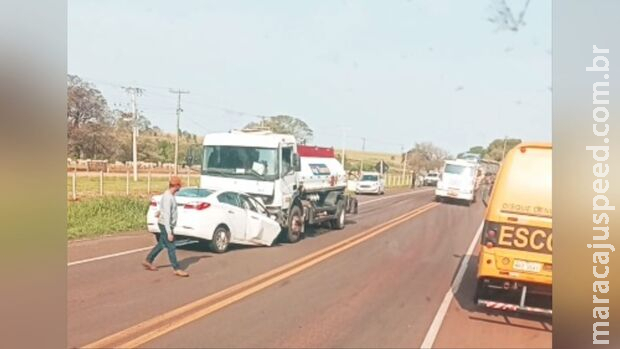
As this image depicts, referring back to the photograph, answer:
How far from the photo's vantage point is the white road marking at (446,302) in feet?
5.75

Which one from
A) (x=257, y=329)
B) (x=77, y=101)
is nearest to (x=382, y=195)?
(x=257, y=329)

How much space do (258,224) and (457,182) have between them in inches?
26.3

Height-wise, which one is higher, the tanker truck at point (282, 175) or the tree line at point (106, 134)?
the tree line at point (106, 134)

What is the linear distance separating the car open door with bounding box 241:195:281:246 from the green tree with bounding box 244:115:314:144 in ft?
0.90

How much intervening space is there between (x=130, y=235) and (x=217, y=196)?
29cm

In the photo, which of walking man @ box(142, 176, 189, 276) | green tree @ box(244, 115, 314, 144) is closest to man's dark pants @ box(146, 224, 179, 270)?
walking man @ box(142, 176, 189, 276)

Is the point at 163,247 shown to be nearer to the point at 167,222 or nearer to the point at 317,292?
the point at 167,222

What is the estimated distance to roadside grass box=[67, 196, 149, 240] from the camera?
1246 millimetres

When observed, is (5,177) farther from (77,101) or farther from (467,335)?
(467,335)

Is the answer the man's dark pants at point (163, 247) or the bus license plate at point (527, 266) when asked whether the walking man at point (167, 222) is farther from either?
the bus license plate at point (527, 266)

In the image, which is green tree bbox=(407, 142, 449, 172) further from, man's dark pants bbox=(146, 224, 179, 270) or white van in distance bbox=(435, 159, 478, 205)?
man's dark pants bbox=(146, 224, 179, 270)

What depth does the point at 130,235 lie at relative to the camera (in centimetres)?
142

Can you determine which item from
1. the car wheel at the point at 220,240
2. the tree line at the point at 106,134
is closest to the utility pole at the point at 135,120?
the tree line at the point at 106,134

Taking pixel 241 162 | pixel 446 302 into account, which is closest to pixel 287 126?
pixel 241 162
